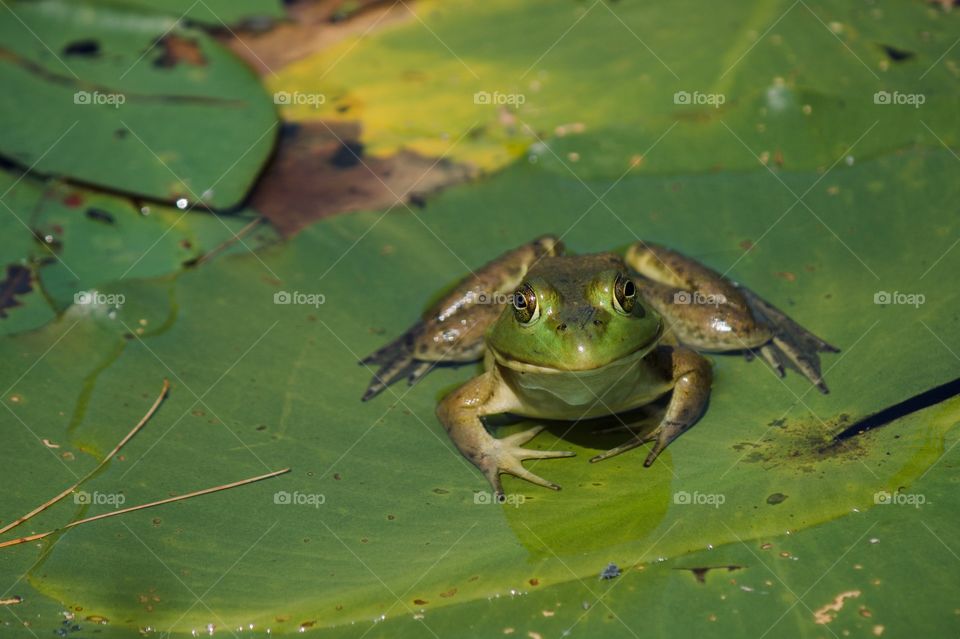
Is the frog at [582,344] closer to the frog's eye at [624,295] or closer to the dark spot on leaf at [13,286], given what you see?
the frog's eye at [624,295]

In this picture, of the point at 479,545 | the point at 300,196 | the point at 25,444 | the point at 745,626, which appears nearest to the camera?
the point at 745,626

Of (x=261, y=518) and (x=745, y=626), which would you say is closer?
(x=745, y=626)

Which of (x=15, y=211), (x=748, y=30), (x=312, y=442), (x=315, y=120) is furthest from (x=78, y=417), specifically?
(x=748, y=30)

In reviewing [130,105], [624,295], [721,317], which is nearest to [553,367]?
[624,295]

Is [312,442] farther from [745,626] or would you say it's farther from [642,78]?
[642,78]

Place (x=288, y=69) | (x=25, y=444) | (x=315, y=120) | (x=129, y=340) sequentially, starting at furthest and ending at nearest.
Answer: (x=288, y=69) < (x=315, y=120) < (x=129, y=340) < (x=25, y=444)

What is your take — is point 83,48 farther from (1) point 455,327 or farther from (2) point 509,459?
(2) point 509,459

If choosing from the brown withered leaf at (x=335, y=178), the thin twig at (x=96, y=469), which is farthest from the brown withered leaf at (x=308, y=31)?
Result: the thin twig at (x=96, y=469)
